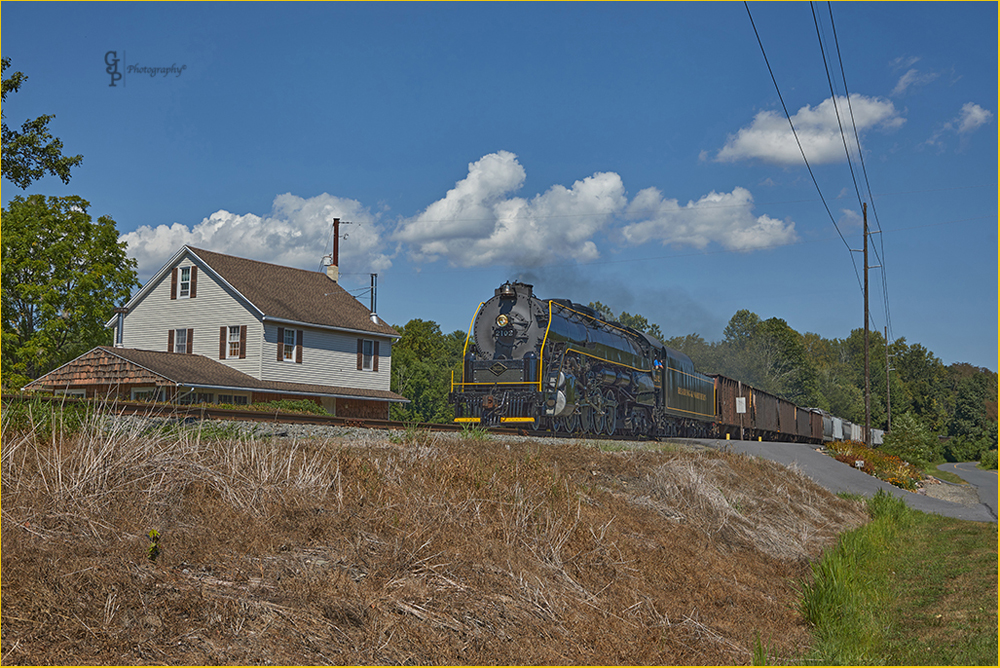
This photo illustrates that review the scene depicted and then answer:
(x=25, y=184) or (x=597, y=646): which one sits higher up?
(x=25, y=184)

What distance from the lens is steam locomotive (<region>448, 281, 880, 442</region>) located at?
21.6 meters

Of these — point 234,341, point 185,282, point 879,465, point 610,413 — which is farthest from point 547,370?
point 185,282

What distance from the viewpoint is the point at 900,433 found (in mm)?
43656

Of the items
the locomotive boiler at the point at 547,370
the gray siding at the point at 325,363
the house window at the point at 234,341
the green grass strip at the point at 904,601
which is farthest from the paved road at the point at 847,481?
the house window at the point at 234,341

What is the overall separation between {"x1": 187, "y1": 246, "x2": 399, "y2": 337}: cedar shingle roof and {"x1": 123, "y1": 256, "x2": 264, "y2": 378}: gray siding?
32.4 inches

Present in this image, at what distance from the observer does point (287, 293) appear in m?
41.4

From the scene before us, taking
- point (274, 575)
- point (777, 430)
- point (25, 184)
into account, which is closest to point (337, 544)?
point (274, 575)

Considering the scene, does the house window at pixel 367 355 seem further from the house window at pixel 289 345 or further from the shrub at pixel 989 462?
the shrub at pixel 989 462

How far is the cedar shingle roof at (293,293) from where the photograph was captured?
38.3m

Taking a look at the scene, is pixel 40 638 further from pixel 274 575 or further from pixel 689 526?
pixel 689 526

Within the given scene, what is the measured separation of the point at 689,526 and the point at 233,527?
23.3 ft

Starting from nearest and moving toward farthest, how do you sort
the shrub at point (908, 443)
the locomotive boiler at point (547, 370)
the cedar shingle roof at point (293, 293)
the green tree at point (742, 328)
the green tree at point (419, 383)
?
the locomotive boiler at point (547, 370)
the cedar shingle roof at point (293, 293)
the shrub at point (908, 443)
the green tree at point (419, 383)
the green tree at point (742, 328)

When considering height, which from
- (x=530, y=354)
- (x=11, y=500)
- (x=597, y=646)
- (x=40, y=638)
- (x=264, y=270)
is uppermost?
(x=264, y=270)

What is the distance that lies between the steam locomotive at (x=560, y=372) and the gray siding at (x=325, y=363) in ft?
53.6
